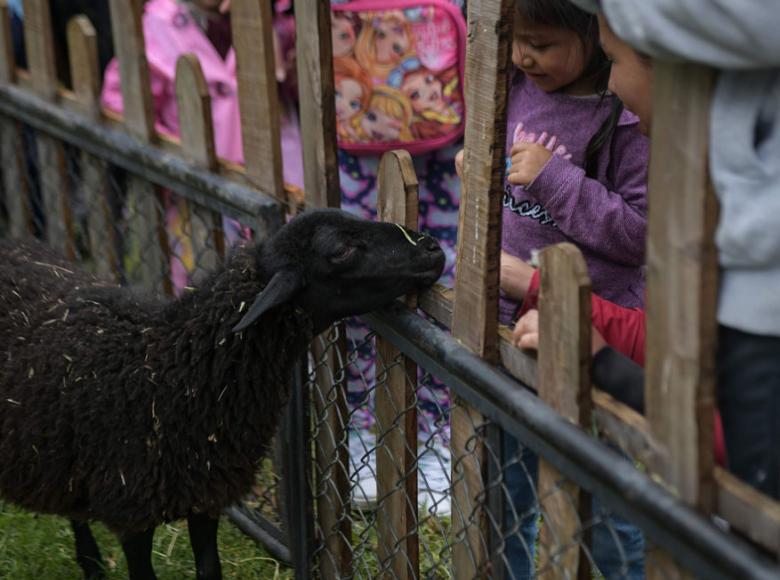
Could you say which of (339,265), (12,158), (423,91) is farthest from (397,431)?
(12,158)

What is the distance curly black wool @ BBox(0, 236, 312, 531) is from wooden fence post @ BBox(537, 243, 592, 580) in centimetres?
103

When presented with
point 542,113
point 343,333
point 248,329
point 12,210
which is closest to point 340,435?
point 343,333

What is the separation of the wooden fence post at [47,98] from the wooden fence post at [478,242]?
2973 mm

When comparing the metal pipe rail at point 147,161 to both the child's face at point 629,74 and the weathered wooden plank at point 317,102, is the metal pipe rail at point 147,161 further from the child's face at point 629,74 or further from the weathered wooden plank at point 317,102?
the child's face at point 629,74

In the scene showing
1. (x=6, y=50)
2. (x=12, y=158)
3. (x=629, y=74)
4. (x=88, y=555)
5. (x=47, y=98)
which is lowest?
(x=88, y=555)

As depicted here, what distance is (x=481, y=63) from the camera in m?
2.25

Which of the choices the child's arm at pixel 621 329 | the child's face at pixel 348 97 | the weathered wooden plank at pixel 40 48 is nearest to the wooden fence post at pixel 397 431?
the child's arm at pixel 621 329

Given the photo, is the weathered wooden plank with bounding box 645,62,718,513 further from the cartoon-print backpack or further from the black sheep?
the cartoon-print backpack

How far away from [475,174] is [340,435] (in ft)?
4.09

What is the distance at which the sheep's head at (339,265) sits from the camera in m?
2.80

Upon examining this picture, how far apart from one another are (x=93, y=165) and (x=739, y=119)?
3.58 meters

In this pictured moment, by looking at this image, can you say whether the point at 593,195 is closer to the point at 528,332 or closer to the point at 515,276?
the point at 515,276

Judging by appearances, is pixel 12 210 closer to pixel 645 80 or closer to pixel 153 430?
pixel 153 430

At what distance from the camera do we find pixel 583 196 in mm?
2664
